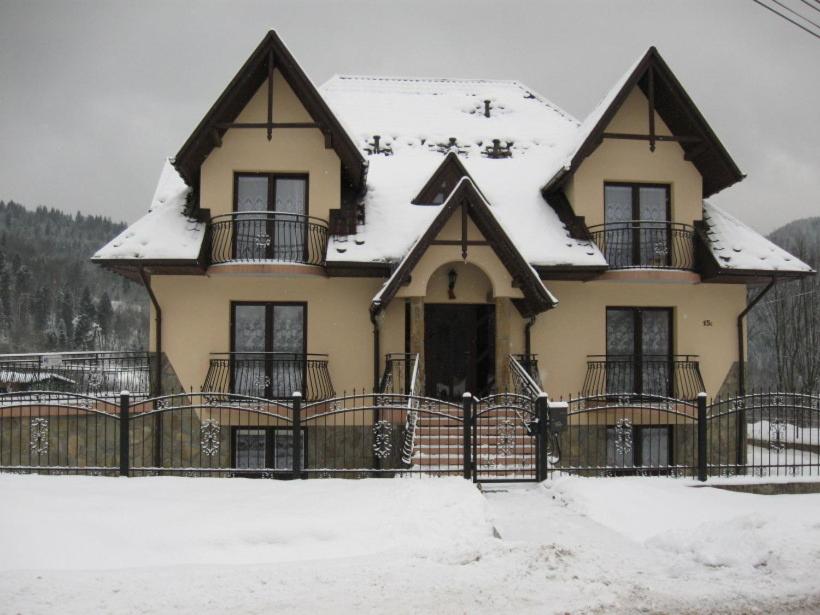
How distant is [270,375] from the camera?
48.0 ft

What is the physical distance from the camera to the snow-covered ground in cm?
591

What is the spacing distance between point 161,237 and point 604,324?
10182 millimetres

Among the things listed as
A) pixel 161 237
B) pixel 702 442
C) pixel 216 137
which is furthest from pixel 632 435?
pixel 216 137

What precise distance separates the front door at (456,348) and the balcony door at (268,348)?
10.1 ft

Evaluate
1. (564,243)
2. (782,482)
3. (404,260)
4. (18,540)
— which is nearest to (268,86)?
(404,260)

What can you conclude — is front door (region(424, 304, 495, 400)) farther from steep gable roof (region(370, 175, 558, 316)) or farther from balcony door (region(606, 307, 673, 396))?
balcony door (region(606, 307, 673, 396))

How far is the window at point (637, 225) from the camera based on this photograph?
15.4 meters

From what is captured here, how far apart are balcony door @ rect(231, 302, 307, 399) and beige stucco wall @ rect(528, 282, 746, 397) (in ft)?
18.0

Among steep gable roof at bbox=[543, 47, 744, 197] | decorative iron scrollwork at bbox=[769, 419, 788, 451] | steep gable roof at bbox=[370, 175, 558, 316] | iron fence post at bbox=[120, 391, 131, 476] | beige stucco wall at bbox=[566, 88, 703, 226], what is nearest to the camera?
iron fence post at bbox=[120, 391, 131, 476]

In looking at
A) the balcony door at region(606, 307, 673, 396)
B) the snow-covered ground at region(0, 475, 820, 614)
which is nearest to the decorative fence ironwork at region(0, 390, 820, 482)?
the balcony door at region(606, 307, 673, 396)

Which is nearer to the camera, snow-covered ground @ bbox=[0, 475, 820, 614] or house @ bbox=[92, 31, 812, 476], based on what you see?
snow-covered ground @ bbox=[0, 475, 820, 614]

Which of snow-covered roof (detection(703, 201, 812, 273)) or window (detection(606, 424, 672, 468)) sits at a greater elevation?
snow-covered roof (detection(703, 201, 812, 273))

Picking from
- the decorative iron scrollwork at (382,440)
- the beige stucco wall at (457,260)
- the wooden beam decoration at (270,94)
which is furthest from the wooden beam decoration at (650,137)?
the decorative iron scrollwork at (382,440)

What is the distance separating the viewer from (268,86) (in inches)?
575
